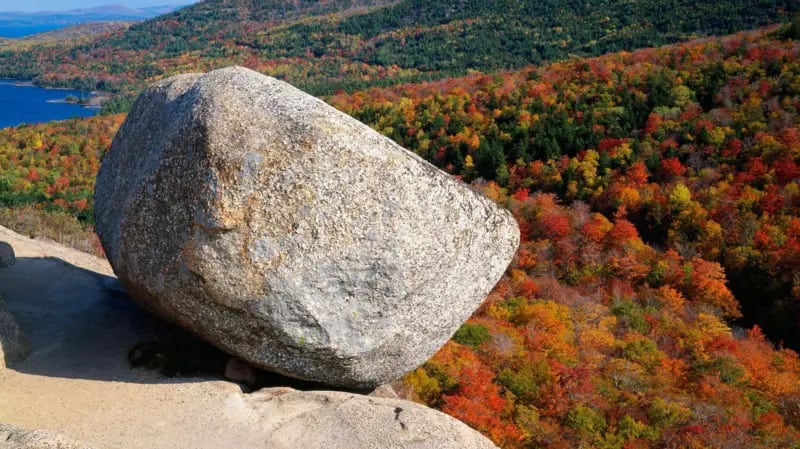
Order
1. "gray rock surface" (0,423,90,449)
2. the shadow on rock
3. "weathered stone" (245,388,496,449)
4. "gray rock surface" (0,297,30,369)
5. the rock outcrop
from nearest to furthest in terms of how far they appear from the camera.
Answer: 1. "gray rock surface" (0,423,90,449)
2. the rock outcrop
3. "weathered stone" (245,388,496,449)
4. "gray rock surface" (0,297,30,369)
5. the shadow on rock

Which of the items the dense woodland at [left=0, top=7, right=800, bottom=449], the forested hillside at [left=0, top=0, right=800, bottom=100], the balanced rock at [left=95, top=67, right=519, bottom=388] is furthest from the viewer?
the forested hillside at [left=0, top=0, right=800, bottom=100]

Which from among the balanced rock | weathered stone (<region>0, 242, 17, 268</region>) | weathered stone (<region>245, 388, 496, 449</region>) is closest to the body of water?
weathered stone (<region>0, 242, 17, 268</region>)

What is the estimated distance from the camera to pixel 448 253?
9.64 m

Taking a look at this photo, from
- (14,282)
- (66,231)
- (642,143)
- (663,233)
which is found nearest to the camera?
(14,282)

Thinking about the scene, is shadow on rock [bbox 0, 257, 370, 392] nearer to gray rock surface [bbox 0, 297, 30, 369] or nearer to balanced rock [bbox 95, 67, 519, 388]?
gray rock surface [bbox 0, 297, 30, 369]

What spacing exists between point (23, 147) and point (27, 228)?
63.4 metres

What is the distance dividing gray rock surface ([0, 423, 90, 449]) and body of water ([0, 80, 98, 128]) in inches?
5549

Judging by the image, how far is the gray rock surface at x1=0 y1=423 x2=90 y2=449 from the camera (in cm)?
685

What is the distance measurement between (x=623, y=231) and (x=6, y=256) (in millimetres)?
41379

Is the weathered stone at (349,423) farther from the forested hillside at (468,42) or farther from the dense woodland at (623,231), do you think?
the forested hillside at (468,42)

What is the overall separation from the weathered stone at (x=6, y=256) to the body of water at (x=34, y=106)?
13095 cm

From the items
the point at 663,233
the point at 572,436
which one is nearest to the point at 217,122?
the point at 572,436

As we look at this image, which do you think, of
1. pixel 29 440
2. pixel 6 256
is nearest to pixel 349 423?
pixel 29 440

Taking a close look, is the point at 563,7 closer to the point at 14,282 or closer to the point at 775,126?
the point at 775,126
